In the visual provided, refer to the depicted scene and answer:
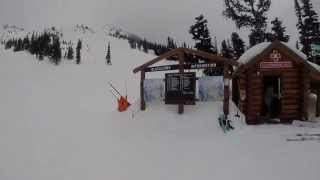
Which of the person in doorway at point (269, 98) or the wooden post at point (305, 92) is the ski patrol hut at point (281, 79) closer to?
the wooden post at point (305, 92)

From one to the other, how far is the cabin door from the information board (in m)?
3.36

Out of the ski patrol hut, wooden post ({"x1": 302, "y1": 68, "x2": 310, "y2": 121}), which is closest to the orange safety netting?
the ski patrol hut

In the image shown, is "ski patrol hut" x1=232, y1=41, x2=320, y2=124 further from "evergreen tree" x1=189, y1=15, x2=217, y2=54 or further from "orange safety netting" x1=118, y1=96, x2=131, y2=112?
"evergreen tree" x1=189, y1=15, x2=217, y2=54

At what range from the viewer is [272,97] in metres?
16.7

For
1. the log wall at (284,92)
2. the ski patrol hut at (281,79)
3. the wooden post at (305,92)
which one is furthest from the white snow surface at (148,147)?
the wooden post at (305,92)

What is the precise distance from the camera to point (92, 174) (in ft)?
36.2

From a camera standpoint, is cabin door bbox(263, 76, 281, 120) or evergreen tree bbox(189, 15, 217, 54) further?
evergreen tree bbox(189, 15, 217, 54)

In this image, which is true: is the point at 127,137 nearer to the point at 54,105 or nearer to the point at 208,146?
the point at 208,146

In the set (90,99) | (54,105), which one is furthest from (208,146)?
(90,99)

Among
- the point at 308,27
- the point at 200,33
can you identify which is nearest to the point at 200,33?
the point at 200,33

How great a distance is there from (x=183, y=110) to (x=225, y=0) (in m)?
16.8

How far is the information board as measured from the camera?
16.2 metres

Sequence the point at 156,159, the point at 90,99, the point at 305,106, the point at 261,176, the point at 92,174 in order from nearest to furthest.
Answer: the point at 261,176, the point at 92,174, the point at 156,159, the point at 305,106, the point at 90,99

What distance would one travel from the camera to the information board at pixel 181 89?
637 inches
